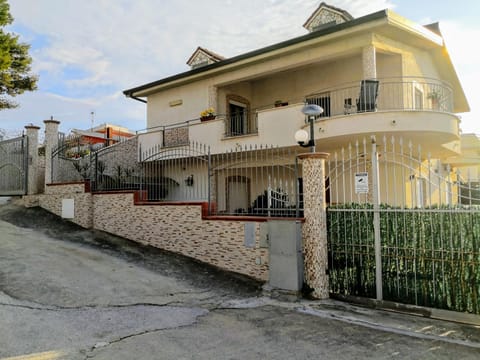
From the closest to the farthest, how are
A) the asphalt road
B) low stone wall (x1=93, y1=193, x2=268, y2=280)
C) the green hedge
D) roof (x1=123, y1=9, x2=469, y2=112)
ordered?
the asphalt road < the green hedge < low stone wall (x1=93, y1=193, x2=268, y2=280) < roof (x1=123, y1=9, x2=469, y2=112)

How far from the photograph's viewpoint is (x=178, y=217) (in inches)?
390

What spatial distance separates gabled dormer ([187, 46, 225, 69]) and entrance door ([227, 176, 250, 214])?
784 centimetres

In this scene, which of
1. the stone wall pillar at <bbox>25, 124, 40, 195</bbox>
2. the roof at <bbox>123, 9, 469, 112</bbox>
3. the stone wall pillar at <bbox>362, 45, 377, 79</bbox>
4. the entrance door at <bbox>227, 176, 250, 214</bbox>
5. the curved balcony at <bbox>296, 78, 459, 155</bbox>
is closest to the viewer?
the curved balcony at <bbox>296, 78, 459, 155</bbox>

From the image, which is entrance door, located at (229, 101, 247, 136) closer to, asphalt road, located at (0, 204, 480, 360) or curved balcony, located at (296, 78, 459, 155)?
curved balcony, located at (296, 78, 459, 155)

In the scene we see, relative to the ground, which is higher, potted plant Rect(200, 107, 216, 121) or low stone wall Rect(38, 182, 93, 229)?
potted plant Rect(200, 107, 216, 121)

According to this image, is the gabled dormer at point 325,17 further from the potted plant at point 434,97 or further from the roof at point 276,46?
the potted plant at point 434,97

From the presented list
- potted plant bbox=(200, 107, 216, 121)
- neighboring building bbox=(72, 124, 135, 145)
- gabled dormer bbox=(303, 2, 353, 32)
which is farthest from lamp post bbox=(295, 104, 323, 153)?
neighboring building bbox=(72, 124, 135, 145)

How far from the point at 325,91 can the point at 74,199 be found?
10672 millimetres

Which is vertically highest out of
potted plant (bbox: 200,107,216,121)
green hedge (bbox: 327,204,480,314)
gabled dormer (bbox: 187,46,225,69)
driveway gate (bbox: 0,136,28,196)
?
gabled dormer (bbox: 187,46,225,69)

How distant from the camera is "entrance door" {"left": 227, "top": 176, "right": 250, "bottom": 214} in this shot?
13.4 m

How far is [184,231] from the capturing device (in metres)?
9.75

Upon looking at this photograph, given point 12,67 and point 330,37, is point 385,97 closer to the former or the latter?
point 330,37

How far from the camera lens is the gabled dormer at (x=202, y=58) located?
60.5 ft

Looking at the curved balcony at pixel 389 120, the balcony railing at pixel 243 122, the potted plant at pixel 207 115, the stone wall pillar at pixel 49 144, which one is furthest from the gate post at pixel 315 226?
the stone wall pillar at pixel 49 144
